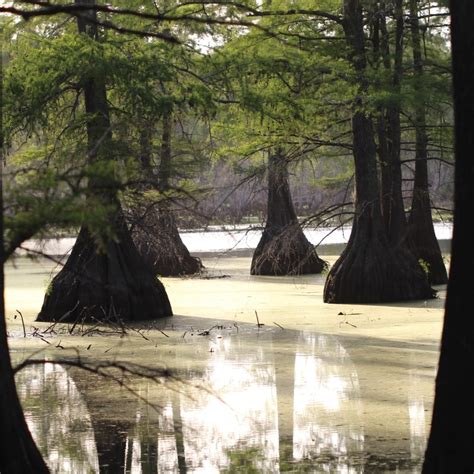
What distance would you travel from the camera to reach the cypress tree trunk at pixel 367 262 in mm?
13664

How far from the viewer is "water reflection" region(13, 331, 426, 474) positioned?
5.37 metres

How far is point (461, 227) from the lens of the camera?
165 inches

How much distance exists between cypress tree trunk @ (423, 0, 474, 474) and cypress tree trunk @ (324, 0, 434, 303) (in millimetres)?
9220

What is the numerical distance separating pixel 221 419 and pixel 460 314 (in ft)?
8.23

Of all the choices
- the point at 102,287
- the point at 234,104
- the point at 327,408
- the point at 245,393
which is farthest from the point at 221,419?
the point at 234,104

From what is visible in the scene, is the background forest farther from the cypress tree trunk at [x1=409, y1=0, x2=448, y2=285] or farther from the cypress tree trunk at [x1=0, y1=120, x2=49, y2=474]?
the cypress tree trunk at [x1=0, y1=120, x2=49, y2=474]

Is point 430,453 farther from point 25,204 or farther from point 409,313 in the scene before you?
point 409,313

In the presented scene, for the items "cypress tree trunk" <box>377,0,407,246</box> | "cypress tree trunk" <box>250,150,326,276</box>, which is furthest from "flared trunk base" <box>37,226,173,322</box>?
"cypress tree trunk" <box>250,150,326,276</box>

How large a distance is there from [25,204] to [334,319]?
28.3ft

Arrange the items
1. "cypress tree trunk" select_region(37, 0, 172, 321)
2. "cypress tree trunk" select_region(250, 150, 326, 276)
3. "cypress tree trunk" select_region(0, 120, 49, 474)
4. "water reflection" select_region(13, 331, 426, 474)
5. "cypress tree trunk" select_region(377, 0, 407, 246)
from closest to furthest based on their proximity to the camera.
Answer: "cypress tree trunk" select_region(0, 120, 49, 474) < "water reflection" select_region(13, 331, 426, 474) < "cypress tree trunk" select_region(37, 0, 172, 321) < "cypress tree trunk" select_region(377, 0, 407, 246) < "cypress tree trunk" select_region(250, 150, 326, 276)

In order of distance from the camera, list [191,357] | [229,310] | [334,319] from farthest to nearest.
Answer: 1. [229,310]
2. [334,319]
3. [191,357]

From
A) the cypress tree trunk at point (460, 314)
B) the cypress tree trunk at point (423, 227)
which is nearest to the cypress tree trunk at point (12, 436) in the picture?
the cypress tree trunk at point (460, 314)

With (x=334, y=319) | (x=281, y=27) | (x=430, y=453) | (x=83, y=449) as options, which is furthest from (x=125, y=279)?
(x=430, y=453)

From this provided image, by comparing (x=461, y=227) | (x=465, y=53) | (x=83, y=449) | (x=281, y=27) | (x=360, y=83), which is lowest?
(x=83, y=449)
